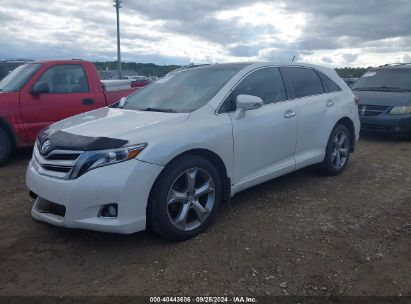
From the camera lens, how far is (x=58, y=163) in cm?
342

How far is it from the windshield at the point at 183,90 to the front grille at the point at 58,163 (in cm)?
115

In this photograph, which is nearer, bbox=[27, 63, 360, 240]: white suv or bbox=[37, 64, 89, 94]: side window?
bbox=[27, 63, 360, 240]: white suv

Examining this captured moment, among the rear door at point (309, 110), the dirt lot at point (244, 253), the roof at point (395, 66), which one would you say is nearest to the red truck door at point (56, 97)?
the dirt lot at point (244, 253)

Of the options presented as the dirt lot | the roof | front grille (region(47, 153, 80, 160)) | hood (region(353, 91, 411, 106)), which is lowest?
the dirt lot

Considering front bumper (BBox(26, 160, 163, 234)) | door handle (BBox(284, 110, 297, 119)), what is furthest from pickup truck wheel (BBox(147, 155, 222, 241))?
door handle (BBox(284, 110, 297, 119))

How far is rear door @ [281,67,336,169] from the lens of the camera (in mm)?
4984

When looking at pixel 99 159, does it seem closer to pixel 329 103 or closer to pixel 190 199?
pixel 190 199

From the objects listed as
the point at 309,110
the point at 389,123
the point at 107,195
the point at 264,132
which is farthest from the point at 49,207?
the point at 389,123

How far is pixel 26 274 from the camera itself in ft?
10.3

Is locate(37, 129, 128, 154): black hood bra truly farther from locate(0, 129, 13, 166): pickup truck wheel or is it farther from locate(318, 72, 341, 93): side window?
locate(318, 72, 341, 93): side window

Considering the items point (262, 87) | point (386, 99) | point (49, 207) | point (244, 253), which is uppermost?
point (262, 87)

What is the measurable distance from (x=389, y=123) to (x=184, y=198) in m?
6.33

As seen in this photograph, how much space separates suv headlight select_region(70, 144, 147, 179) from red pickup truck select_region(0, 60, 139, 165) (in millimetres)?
3853

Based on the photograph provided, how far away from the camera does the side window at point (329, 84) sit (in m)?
5.65
